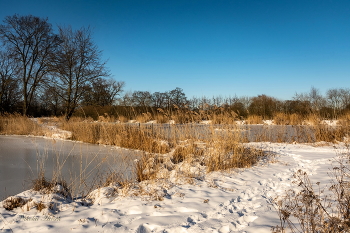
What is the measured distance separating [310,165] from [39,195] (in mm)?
4180

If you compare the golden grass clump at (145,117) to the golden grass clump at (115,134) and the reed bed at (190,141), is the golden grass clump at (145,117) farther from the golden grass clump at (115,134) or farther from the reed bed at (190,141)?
the golden grass clump at (115,134)

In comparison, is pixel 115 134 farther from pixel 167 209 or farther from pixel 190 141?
pixel 167 209

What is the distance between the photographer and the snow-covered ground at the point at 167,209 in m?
1.79

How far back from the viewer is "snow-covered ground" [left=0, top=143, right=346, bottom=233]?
70.6 inches

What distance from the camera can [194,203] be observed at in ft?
7.47

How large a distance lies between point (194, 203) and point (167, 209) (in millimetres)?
308

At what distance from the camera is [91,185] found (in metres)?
3.03

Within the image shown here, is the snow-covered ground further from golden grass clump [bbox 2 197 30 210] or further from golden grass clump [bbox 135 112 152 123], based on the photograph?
golden grass clump [bbox 135 112 152 123]

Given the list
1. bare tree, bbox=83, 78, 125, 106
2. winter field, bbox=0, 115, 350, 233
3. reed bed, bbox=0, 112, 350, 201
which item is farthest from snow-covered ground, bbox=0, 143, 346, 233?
bare tree, bbox=83, 78, 125, 106

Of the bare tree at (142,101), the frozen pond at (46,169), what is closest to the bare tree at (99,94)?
the bare tree at (142,101)

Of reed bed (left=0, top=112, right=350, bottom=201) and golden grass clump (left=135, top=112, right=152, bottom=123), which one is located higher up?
golden grass clump (left=135, top=112, right=152, bottom=123)

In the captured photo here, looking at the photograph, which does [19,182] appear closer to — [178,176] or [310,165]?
[178,176]

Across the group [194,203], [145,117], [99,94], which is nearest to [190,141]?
[145,117]

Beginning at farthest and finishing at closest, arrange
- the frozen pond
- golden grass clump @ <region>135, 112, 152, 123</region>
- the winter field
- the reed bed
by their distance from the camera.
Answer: golden grass clump @ <region>135, 112, 152, 123</region> < the reed bed < the frozen pond < the winter field
